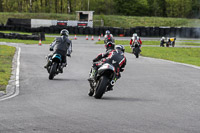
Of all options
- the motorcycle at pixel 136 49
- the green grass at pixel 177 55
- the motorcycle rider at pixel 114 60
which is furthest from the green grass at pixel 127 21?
the motorcycle rider at pixel 114 60

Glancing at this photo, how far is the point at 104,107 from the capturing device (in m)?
7.99

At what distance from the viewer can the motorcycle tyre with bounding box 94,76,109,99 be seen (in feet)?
30.4

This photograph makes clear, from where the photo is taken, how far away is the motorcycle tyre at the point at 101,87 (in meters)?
9.26

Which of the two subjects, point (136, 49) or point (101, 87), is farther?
point (136, 49)

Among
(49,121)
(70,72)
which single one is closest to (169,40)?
(70,72)

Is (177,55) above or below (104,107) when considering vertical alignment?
below

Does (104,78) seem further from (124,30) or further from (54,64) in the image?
(124,30)

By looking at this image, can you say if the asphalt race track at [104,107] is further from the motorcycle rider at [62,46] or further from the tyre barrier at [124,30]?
the tyre barrier at [124,30]

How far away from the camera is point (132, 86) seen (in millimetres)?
11898

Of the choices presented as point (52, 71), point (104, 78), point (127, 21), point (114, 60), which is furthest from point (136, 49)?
point (127, 21)

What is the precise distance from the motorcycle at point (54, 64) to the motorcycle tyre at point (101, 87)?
401cm

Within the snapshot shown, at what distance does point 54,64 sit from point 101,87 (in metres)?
4.28

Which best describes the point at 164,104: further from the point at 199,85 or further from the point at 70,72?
the point at 70,72

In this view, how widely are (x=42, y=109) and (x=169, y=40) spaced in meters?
30.4
